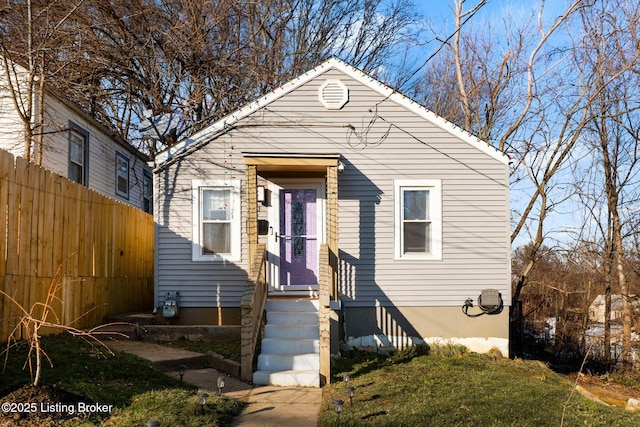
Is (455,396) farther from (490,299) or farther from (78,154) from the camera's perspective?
(78,154)

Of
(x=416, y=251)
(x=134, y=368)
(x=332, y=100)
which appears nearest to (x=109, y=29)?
(x=332, y=100)

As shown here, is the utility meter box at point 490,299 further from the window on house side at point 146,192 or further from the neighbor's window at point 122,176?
the window on house side at point 146,192

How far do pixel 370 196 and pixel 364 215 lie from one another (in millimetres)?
356

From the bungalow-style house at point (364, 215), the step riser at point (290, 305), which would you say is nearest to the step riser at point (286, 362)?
the step riser at point (290, 305)

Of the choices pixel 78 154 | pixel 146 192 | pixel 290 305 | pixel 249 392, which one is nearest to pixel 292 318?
pixel 290 305

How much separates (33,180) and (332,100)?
5.13m

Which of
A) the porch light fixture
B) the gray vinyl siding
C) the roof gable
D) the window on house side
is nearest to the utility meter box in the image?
the gray vinyl siding

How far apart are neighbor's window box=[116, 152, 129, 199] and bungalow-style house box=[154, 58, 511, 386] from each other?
5961 mm

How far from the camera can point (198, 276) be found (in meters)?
11.0

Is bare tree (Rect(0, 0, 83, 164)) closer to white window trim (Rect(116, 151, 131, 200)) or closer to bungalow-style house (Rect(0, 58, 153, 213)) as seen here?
bungalow-style house (Rect(0, 58, 153, 213))

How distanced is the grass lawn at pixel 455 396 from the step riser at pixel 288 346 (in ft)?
1.62

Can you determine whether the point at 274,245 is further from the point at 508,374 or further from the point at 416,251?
the point at 508,374

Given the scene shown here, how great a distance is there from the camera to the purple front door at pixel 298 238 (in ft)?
37.0

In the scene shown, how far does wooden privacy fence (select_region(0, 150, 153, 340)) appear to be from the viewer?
7902 millimetres
